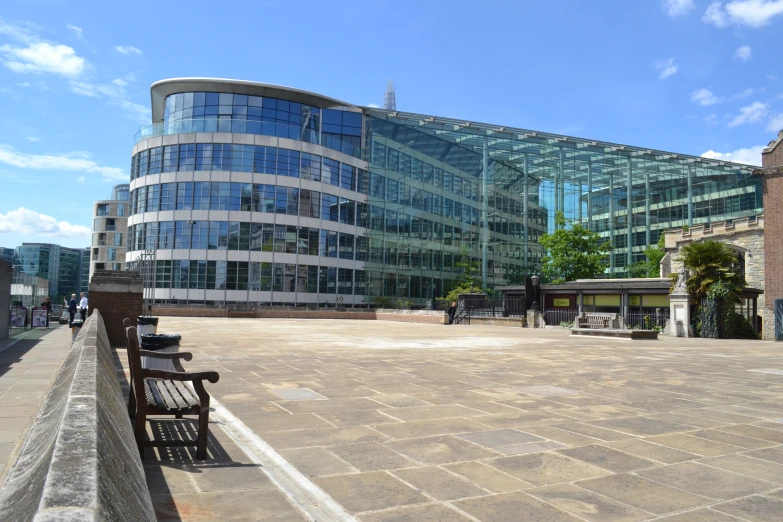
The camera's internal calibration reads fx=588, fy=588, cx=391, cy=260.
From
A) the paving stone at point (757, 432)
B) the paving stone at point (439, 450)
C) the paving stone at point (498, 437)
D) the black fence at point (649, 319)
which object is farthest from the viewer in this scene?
the black fence at point (649, 319)

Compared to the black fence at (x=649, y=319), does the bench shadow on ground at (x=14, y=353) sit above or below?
below

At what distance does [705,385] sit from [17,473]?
437 inches

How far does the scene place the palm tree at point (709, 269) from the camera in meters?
29.7

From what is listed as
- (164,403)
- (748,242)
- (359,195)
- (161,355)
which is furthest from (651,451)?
(359,195)

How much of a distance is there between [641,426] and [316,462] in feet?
12.9

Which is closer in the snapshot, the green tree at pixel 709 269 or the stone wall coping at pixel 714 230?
the green tree at pixel 709 269

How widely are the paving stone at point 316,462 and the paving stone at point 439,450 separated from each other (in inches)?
26.0

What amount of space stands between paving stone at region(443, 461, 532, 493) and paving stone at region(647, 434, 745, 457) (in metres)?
2.17

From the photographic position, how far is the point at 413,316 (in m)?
44.3

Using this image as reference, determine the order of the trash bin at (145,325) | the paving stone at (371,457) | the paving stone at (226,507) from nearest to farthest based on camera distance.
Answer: the paving stone at (226,507) < the paving stone at (371,457) < the trash bin at (145,325)

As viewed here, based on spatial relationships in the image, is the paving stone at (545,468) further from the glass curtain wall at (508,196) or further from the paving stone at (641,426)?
the glass curtain wall at (508,196)

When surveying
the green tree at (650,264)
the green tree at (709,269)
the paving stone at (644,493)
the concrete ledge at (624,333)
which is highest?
the green tree at (650,264)

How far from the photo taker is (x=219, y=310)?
4634cm

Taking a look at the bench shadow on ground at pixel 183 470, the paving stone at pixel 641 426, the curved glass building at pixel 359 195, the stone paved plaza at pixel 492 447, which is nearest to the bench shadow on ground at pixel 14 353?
the stone paved plaza at pixel 492 447
